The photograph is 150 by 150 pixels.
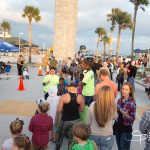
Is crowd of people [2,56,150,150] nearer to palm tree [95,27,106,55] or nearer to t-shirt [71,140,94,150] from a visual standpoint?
t-shirt [71,140,94,150]

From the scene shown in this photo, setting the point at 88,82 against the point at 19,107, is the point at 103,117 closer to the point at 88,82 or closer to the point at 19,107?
the point at 88,82

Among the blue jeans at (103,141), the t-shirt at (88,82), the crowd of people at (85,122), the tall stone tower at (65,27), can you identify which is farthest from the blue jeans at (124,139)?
the tall stone tower at (65,27)

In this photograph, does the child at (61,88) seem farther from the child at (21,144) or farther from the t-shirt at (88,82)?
the child at (21,144)

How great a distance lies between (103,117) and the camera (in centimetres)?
557

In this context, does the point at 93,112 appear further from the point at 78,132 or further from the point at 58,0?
the point at 58,0

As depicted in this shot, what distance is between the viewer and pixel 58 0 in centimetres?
3300

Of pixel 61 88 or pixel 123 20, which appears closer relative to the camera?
pixel 61 88

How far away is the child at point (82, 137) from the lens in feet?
15.3

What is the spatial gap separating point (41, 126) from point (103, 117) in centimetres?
166

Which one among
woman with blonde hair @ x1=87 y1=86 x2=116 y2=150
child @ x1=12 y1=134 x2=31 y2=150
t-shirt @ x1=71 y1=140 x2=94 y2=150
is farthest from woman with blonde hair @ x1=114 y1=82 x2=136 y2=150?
child @ x1=12 y1=134 x2=31 y2=150

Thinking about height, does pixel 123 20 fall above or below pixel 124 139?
above

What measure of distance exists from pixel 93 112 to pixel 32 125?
5.35 feet

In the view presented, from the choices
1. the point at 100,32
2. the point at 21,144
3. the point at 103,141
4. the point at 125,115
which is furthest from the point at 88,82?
the point at 100,32

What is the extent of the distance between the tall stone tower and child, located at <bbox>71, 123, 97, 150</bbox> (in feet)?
94.5
